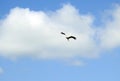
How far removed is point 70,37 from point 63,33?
30.2 ft

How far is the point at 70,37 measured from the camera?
70.9m

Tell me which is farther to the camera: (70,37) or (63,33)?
(70,37)

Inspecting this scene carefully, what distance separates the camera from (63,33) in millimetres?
62000
